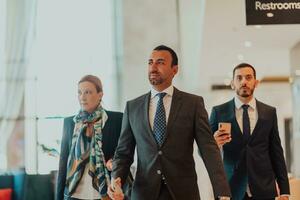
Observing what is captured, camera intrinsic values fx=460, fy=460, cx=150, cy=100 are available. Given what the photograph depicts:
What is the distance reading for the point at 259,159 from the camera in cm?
333

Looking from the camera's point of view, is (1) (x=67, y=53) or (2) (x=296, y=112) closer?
(1) (x=67, y=53)

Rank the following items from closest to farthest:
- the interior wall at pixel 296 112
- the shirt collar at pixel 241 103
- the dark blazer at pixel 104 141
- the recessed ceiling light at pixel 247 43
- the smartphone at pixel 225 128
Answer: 1. the smartphone at pixel 225 128
2. the shirt collar at pixel 241 103
3. the dark blazer at pixel 104 141
4. the interior wall at pixel 296 112
5. the recessed ceiling light at pixel 247 43

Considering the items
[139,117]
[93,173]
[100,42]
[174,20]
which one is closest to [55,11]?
[100,42]

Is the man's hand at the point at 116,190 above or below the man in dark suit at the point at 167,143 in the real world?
below

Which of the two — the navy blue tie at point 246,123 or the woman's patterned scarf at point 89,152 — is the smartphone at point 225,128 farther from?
the woman's patterned scarf at point 89,152

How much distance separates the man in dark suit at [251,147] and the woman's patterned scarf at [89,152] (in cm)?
92

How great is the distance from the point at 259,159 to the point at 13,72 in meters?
3.96

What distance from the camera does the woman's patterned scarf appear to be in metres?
3.52

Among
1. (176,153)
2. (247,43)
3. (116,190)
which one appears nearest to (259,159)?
(176,153)

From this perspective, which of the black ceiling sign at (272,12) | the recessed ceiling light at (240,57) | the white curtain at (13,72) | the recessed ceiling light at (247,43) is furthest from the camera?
the recessed ceiling light at (240,57)

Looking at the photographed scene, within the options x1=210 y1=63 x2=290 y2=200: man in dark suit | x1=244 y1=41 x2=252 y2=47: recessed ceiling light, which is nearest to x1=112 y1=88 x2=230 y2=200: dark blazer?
x1=210 y1=63 x2=290 y2=200: man in dark suit

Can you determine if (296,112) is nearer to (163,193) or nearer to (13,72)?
(13,72)

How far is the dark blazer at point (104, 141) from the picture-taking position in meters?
3.62

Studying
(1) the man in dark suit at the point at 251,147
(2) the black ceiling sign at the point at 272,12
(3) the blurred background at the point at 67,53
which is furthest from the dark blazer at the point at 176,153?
(3) the blurred background at the point at 67,53
